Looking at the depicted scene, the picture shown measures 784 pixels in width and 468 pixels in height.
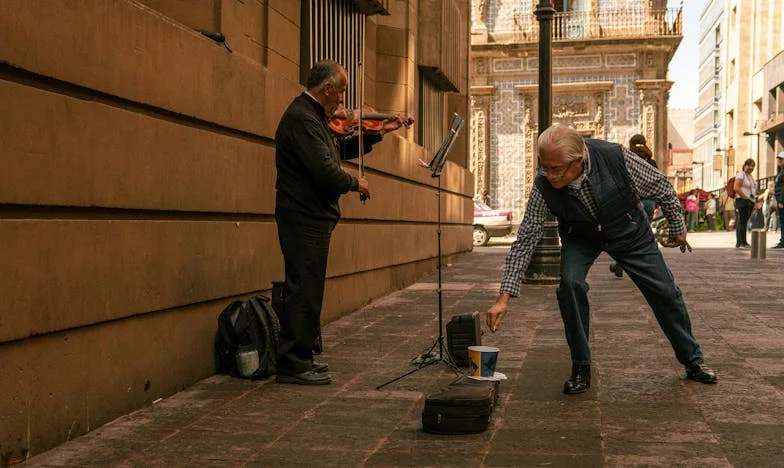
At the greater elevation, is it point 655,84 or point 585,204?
point 655,84

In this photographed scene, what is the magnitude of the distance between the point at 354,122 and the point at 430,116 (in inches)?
384

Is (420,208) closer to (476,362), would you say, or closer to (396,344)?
(396,344)

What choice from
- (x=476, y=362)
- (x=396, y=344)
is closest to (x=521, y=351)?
(x=396, y=344)

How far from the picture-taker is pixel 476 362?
591 centimetres

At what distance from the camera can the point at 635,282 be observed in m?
6.17

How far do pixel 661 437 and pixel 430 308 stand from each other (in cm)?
601

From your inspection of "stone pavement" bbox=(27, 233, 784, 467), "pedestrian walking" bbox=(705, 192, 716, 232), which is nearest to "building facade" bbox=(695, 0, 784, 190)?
"pedestrian walking" bbox=(705, 192, 716, 232)

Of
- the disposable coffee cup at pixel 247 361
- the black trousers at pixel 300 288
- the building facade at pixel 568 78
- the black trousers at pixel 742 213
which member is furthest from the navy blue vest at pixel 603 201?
the building facade at pixel 568 78

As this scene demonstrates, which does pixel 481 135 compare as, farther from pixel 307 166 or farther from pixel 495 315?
pixel 495 315

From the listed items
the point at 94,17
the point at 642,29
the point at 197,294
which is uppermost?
the point at 642,29

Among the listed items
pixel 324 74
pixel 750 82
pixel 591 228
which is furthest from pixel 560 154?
pixel 750 82

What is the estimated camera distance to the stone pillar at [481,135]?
3662cm

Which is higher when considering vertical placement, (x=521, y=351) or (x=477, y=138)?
(x=477, y=138)

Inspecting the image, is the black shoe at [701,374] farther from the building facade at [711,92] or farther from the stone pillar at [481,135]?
the building facade at [711,92]
